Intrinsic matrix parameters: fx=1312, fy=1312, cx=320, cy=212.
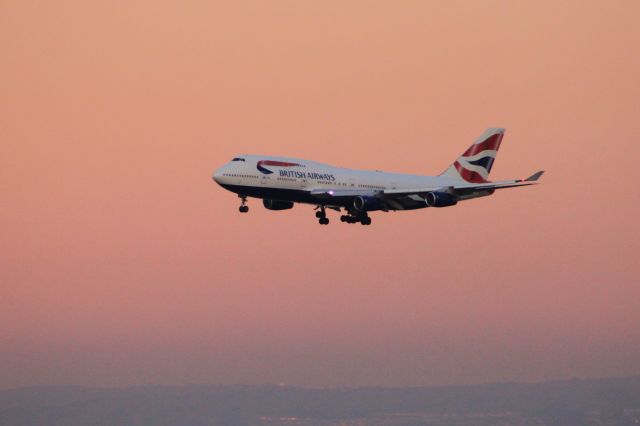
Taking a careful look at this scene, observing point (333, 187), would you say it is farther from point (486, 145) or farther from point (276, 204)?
point (486, 145)

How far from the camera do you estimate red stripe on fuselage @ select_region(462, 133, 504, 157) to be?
157 meters

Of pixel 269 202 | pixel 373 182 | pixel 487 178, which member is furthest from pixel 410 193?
pixel 487 178

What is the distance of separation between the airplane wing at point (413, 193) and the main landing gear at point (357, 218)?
252cm

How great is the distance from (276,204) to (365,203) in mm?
9498

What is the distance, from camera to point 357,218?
449 ft

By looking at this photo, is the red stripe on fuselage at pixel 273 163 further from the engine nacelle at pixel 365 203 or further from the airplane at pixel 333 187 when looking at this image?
the engine nacelle at pixel 365 203

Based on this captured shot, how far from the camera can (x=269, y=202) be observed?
135750 millimetres

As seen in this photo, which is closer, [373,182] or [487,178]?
[373,182]

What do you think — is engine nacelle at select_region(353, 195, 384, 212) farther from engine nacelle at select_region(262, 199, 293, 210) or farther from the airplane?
engine nacelle at select_region(262, 199, 293, 210)

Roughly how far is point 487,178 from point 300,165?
109ft

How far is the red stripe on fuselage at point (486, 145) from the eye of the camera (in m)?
157

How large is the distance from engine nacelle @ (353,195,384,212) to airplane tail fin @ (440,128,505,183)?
21857 mm

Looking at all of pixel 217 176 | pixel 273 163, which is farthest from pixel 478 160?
pixel 217 176

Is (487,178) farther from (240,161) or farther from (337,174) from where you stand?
(240,161)
